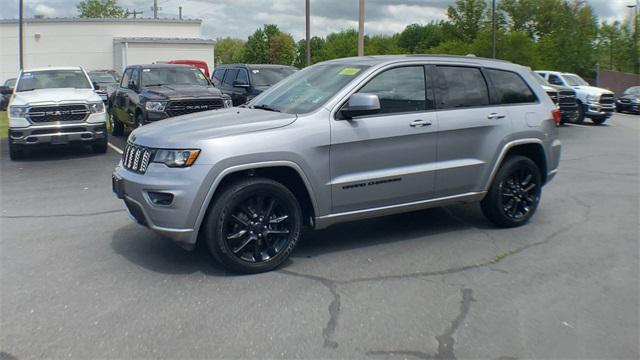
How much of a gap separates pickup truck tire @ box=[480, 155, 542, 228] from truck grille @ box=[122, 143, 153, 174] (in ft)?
11.4

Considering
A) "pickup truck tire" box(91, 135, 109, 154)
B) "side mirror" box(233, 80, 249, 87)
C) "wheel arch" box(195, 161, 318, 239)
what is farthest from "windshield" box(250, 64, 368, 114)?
"side mirror" box(233, 80, 249, 87)

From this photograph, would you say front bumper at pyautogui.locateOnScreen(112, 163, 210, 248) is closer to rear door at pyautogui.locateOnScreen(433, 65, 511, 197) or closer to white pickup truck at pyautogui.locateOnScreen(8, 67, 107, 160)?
rear door at pyautogui.locateOnScreen(433, 65, 511, 197)

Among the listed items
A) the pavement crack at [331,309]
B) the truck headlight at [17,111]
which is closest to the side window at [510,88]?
the pavement crack at [331,309]

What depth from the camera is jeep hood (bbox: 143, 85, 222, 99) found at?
1234cm

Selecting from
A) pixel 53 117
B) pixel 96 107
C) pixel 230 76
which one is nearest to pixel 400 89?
pixel 96 107

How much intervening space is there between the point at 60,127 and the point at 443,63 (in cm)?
823

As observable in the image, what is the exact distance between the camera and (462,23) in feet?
→ 190

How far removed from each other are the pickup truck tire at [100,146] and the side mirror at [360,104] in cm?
818

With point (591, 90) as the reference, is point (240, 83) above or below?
below

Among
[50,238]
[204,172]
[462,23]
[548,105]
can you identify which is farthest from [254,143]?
[462,23]

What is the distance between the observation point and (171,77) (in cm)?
1386

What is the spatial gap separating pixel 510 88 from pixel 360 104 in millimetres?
2200

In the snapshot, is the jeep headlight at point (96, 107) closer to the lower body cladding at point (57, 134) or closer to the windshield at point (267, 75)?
the lower body cladding at point (57, 134)

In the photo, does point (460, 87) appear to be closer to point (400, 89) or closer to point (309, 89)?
point (400, 89)
